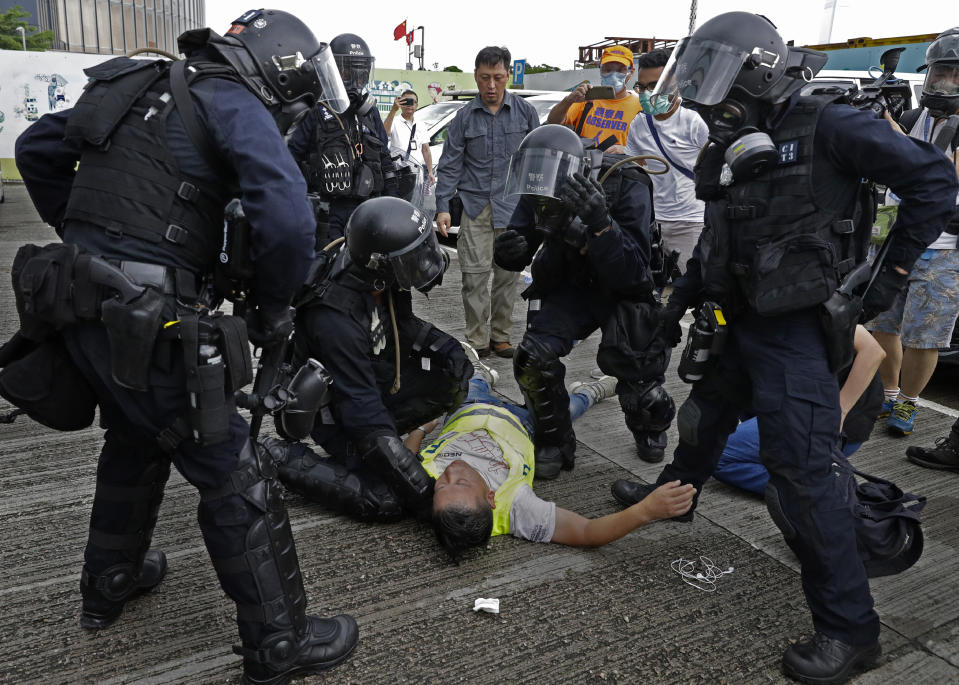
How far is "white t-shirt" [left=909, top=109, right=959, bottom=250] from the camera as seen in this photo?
12.6 feet

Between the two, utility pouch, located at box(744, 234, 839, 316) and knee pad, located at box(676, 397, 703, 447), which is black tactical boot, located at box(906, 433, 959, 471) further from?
utility pouch, located at box(744, 234, 839, 316)

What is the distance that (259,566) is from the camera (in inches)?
79.1

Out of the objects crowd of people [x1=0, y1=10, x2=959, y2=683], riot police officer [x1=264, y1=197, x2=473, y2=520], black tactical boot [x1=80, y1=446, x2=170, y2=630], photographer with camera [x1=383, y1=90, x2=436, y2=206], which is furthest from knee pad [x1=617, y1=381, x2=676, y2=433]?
photographer with camera [x1=383, y1=90, x2=436, y2=206]

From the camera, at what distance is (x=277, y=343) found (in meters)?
2.28

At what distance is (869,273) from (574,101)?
3839 mm

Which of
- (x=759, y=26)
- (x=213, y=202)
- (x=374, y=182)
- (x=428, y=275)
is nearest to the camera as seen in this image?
(x=213, y=202)

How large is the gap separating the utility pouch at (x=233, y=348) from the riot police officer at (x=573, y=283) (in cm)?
160

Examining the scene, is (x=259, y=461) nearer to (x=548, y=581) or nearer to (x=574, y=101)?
(x=548, y=581)

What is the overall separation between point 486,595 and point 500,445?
0.68 metres

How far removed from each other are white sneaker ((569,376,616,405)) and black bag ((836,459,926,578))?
5.39ft

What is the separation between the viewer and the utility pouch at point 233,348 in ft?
6.21

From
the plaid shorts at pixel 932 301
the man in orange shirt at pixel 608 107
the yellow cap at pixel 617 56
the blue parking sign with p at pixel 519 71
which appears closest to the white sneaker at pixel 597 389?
the plaid shorts at pixel 932 301

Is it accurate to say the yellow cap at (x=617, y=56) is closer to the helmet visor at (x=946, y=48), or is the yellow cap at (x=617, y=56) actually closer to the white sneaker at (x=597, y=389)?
the helmet visor at (x=946, y=48)

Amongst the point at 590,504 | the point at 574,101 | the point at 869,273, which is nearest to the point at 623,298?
the point at 590,504
